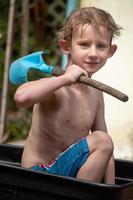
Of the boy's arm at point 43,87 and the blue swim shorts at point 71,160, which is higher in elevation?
the boy's arm at point 43,87

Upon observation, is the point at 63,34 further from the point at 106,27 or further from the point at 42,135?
the point at 42,135

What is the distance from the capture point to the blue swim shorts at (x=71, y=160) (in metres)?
2.16

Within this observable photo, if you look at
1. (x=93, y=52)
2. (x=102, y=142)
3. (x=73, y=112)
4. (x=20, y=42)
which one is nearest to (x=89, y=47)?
(x=93, y=52)

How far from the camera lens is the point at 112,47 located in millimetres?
2439

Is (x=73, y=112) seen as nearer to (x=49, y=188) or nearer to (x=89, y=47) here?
(x=89, y=47)

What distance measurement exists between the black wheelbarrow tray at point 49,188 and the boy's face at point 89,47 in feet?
1.82

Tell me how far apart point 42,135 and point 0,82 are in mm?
2904

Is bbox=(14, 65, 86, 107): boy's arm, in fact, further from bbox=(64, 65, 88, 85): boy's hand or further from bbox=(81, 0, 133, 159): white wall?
bbox=(81, 0, 133, 159): white wall

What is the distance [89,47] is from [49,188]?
2.09ft

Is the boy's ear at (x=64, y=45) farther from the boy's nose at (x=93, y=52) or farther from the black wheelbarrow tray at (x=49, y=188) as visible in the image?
the black wheelbarrow tray at (x=49, y=188)

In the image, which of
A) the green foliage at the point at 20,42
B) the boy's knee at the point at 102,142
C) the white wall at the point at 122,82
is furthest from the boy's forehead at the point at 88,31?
the green foliage at the point at 20,42

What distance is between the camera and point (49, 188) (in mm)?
1893

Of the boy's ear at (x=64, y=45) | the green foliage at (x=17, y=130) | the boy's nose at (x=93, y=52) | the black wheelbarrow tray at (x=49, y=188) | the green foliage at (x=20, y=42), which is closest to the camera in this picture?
the black wheelbarrow tray at (x=49, y=188)

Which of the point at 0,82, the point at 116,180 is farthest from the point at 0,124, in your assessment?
the point at 116,180
